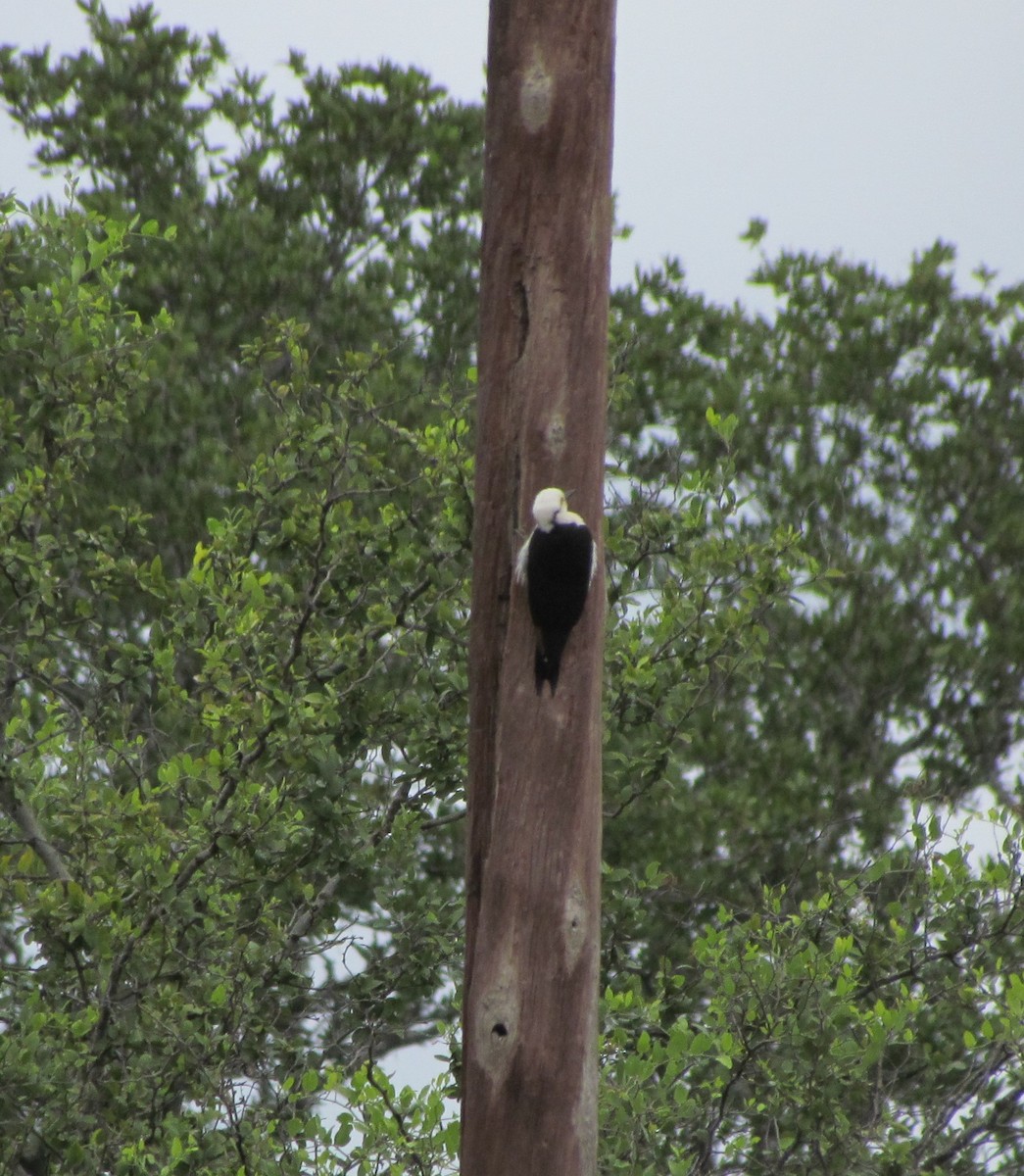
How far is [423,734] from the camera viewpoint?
6.31 metres

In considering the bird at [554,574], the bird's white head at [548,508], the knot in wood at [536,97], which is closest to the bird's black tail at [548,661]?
the bird at [554,574]

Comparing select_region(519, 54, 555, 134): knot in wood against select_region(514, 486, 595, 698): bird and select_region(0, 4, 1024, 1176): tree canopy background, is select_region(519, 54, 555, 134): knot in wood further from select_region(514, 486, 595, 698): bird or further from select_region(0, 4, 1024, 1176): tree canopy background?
select_region(0, 4, 1024, 1176): tree canopy background

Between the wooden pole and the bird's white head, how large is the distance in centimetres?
11

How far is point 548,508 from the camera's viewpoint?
3.89 m

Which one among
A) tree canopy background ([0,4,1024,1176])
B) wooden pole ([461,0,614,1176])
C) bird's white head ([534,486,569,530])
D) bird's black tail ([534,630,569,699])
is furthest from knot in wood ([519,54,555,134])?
tree canopy background ([0,4,1024,1176])

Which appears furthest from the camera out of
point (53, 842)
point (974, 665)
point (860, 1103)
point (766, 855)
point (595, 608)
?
point (974, 665)

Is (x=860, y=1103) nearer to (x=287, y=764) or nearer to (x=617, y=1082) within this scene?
(x=617, y=1082)

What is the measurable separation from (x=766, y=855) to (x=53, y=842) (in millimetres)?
5126

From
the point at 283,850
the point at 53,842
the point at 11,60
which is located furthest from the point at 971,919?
the point at 11,60

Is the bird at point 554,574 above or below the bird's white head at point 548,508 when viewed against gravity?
below

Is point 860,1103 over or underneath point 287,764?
underneath

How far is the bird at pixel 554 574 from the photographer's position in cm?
381

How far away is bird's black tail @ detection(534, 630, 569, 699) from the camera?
12.8ft

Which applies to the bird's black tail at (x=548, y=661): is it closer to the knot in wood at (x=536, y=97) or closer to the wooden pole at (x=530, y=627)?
the wooden pole at (x=530, y=627)
